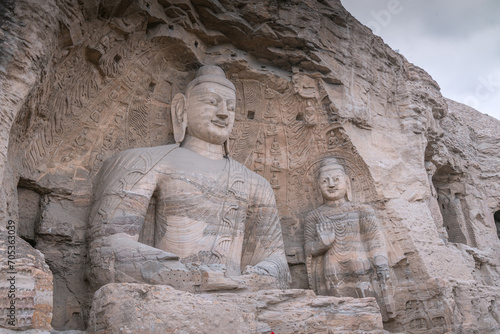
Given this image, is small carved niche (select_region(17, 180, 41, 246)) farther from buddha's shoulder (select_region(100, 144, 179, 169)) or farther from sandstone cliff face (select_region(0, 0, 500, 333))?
buddha's shoulder (select_region(100, 144, 179, 169))

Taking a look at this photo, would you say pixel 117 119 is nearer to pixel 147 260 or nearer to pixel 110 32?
pixel 110 32

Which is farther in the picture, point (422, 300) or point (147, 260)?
point (422, 300)

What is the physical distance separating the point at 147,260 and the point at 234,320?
3.58ft

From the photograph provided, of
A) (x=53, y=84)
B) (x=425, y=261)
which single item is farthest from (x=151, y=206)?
(x=425, y=261)

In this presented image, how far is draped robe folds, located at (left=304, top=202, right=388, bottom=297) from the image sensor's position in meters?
5.50

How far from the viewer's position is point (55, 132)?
15.7ft

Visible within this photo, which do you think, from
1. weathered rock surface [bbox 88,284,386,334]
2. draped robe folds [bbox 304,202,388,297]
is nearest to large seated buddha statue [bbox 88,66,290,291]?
weathered rock surface [bbox 88,284,386,334]

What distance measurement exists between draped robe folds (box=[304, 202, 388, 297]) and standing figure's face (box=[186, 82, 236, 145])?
1.59 metres

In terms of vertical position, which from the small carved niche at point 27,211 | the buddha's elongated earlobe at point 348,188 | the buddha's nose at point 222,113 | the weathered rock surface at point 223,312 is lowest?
the weathered rock surface at point 223,312

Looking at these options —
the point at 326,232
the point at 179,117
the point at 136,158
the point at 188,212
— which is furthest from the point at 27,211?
the point at 326,232

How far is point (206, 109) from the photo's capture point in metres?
5.43

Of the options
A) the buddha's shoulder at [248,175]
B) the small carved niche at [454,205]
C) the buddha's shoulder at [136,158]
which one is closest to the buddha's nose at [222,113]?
the buddha's shoulder at [248,175]

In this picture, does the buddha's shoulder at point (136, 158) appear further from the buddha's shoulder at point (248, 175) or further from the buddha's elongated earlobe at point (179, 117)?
the buddha's shoulder at point (248, 175)

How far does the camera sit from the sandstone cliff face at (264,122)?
4.50m
